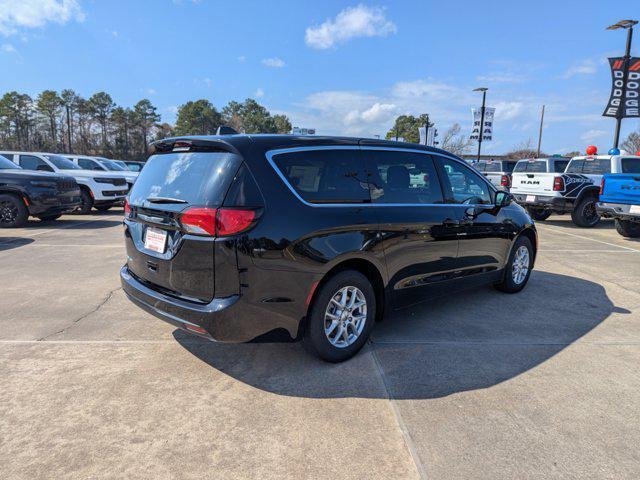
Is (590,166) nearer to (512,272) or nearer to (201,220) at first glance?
(512,272)

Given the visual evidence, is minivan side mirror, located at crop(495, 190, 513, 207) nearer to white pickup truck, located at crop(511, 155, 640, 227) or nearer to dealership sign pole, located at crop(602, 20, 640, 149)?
white pickup truck, located at crop(511, 155, 640, 227)

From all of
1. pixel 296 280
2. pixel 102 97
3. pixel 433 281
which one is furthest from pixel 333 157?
pixel 102 97

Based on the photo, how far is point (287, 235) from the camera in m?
2.96

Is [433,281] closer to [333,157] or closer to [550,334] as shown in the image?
[550,334]

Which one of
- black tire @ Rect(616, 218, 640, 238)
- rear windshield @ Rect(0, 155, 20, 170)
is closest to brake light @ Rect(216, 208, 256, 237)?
rear windshield @ Rect(0, 155, 20, 170)

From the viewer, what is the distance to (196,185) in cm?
300

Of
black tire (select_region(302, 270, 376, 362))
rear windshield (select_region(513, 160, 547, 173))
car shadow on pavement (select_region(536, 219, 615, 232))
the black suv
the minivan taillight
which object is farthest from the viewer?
rear windshield (select_region(513, 160, 547, 173))

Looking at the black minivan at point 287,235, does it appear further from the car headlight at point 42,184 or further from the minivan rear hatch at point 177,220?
the car headlight at point 42,184

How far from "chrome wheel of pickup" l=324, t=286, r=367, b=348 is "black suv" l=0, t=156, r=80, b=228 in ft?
31.9

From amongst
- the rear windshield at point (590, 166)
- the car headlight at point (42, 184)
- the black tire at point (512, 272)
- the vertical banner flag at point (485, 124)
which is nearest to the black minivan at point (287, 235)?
the black tire at point (512, 272)

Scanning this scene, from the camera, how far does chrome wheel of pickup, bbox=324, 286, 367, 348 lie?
3.36 m

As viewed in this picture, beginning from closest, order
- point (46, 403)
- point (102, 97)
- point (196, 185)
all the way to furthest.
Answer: point (46, 403) < point (196, 185) < point (102, 97)

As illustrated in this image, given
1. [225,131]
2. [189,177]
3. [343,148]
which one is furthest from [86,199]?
[343,148]

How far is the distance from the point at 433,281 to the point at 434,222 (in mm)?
585
